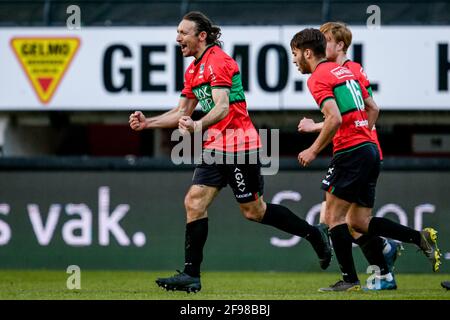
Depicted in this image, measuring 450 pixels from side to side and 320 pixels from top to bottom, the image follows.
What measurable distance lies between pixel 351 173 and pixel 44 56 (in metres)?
6.13

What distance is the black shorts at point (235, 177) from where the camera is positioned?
916 centimetres

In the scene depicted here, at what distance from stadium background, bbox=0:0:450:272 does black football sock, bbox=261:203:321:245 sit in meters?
3.94

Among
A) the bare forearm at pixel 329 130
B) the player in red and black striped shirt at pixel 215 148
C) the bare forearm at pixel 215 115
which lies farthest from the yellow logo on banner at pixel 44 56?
the bare forearm at pixel 329 130

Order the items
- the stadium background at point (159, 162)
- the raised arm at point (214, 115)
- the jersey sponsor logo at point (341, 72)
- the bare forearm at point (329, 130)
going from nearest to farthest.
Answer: the bare forearm at point (329, 130)
the raised arm at point (214, 115)
the jersey sponsor logo at point (341, 72)
the stadium background at point (159, 162)

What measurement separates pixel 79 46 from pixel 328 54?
537 cm

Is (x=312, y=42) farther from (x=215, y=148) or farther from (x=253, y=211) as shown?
(x=253, y=211)

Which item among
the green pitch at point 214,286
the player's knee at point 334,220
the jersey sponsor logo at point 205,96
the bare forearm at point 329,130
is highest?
the jersey sponsor logo at point 205,96

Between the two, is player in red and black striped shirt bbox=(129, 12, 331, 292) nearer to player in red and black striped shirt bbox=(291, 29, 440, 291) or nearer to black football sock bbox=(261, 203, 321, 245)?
black football sock bbox=(261, 203, 321, 245)

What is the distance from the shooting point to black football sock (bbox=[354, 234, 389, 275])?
31.7ft

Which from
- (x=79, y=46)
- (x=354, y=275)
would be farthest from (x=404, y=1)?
(x=354, y=275)

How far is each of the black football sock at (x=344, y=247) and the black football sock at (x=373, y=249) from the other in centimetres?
40

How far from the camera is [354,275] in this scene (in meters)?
9.27

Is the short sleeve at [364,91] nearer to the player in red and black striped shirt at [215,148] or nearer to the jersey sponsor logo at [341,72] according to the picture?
the jersey sponsor logo at [341,72]

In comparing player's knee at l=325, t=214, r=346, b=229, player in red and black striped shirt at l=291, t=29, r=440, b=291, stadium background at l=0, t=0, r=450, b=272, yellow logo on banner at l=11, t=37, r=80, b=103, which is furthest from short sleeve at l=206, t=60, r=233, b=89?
yellow logo on banner at l=11, t=37, r=80, b=103
